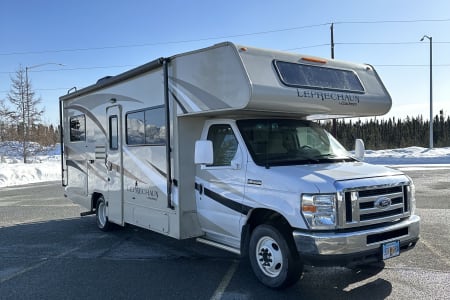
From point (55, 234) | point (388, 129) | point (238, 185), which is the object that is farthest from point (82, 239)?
point (388, 129)

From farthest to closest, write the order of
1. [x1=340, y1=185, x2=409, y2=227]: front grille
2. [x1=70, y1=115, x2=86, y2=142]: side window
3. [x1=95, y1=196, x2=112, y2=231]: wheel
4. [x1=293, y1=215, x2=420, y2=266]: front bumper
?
[x1=70, y1=115, x2=86, y2=142]: side window → [x1=95, y1=196, x2=112, y2=231]: wheel → [x1=340, y1=185, x2=409, y2=227]: front grille → [x1=293, y1=215, x2=420, y2=266]: front bumper

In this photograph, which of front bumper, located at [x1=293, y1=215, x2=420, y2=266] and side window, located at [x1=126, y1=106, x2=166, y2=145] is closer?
front bumper, located at [x1=293, y1=215, x2=420, y2=266]

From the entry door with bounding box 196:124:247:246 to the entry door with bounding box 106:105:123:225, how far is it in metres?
2.34

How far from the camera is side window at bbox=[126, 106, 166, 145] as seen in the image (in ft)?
23.3

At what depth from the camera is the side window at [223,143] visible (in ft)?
20.1

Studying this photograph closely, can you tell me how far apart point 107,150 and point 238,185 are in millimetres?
3948

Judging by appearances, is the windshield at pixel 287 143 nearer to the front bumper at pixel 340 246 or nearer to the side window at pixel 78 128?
the front bumper at pixel 340 246

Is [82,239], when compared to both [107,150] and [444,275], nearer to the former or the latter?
[107,150]

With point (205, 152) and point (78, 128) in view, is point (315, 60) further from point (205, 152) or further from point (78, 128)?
point (78, 128)

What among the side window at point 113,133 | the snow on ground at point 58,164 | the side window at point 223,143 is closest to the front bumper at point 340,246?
→ the side window at point 223,143

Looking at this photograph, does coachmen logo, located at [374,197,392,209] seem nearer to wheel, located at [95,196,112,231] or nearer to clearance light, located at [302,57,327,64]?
clearance light, located at [302,57,327,64]

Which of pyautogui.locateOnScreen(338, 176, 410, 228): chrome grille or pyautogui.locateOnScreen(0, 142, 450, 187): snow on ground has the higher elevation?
pyautogui.locateOnScreen(338, 176, 410, 228): chrome grille

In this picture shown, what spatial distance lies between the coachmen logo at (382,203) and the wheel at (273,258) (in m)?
1.09

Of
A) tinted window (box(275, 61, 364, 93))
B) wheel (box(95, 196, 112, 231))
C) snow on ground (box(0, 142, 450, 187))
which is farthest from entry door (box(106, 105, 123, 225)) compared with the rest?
snow on ground (box(0, 142, 450, 187))
